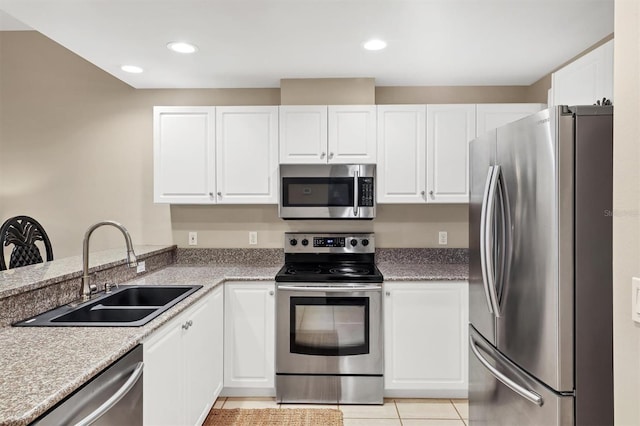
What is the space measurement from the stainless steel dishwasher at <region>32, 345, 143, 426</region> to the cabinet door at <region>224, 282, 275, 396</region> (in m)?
1.25

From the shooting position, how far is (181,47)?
8.14 ft

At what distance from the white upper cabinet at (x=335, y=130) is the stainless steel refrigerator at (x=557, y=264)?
4.46ft

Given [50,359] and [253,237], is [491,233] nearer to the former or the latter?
[50,359]

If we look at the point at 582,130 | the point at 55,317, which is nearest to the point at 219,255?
the point at 55,317

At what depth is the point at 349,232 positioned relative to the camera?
3.33 metres

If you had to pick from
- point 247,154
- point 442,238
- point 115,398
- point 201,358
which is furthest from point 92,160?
point 442,238

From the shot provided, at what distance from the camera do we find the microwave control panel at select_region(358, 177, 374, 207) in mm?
2977

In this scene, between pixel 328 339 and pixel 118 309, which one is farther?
pixel 328 339

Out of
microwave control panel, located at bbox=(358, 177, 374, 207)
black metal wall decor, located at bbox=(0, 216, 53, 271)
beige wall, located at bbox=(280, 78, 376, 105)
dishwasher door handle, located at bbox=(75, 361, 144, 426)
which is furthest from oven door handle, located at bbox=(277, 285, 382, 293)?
black metal wall decor, located at bbox=(0, 216, 53, 271)

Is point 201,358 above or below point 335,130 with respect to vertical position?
below

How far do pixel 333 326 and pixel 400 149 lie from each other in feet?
4.51

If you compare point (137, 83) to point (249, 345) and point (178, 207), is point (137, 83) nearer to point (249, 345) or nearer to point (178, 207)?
point (178, 207)

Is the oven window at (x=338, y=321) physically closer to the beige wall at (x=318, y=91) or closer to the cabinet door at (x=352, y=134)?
the cabinet door at (x=352, y=134)

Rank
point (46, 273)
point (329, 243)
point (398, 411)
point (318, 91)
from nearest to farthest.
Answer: point (46, 273) → point (398, 411) → point (318, 91) → point (329, 243)
